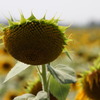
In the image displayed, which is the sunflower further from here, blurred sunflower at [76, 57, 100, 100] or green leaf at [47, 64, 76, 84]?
green leaf at [47, 64, 76, 84]

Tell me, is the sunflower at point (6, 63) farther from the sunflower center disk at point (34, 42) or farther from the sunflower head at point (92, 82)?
the sunflower center disk at point (34, 42)

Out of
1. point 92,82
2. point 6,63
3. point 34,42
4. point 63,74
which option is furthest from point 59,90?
point 6,63

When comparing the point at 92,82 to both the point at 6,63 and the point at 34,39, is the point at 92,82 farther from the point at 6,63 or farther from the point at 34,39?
the point at 6,63

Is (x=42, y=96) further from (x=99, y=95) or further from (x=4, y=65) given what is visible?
(x=4, y=65)

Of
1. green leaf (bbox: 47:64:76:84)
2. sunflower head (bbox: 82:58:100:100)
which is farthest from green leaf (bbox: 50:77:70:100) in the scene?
sunflower head (bbox: 82:58:100:100)

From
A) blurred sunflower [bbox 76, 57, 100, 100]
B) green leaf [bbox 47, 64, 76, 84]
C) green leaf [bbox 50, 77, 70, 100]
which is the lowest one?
blurred sunflower [bbox 76, 57, 100, 100]

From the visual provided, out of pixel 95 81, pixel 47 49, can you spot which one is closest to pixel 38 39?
pixel 47 49
